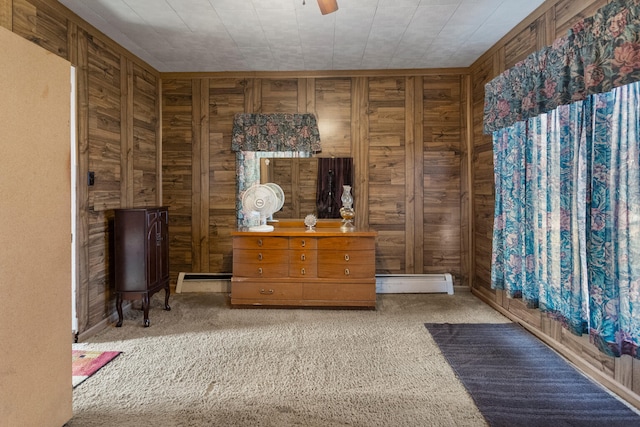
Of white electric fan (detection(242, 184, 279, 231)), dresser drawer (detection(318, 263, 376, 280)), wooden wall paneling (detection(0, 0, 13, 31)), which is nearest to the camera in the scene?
wooden wall paneling (detection(0, 0, 13, 31))

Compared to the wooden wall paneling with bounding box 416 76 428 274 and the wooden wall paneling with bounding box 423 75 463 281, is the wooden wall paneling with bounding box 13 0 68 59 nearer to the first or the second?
the wooden wall paneling with bounding box 416 76 428 274

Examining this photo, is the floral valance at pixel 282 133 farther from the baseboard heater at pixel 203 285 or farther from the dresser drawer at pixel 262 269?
the baseboard heater at pixel 203 285

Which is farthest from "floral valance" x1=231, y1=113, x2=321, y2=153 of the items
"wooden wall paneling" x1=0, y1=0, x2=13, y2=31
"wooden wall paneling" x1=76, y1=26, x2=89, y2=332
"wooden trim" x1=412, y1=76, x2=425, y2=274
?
"wooden wall paneling" x1=0, y1=0, x2=13, y2=31

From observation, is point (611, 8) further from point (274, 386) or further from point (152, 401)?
point (152, 401)

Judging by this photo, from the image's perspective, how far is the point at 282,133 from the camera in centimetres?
414

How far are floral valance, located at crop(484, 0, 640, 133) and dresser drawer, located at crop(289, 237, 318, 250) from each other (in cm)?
201

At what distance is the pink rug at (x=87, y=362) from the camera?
2.30 meters

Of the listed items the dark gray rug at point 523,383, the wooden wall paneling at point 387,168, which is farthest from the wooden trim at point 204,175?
the dark gray rug at point 523,383

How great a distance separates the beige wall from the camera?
1.43 metres

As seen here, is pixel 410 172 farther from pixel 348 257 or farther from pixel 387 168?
pixel 348 257

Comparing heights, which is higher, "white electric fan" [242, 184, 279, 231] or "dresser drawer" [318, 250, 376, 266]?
"white electric fan" [242, 184, 279, 231]

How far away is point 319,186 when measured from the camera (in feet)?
13.6

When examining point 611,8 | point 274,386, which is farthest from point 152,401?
point 611,8

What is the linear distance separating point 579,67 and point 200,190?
378 cm
